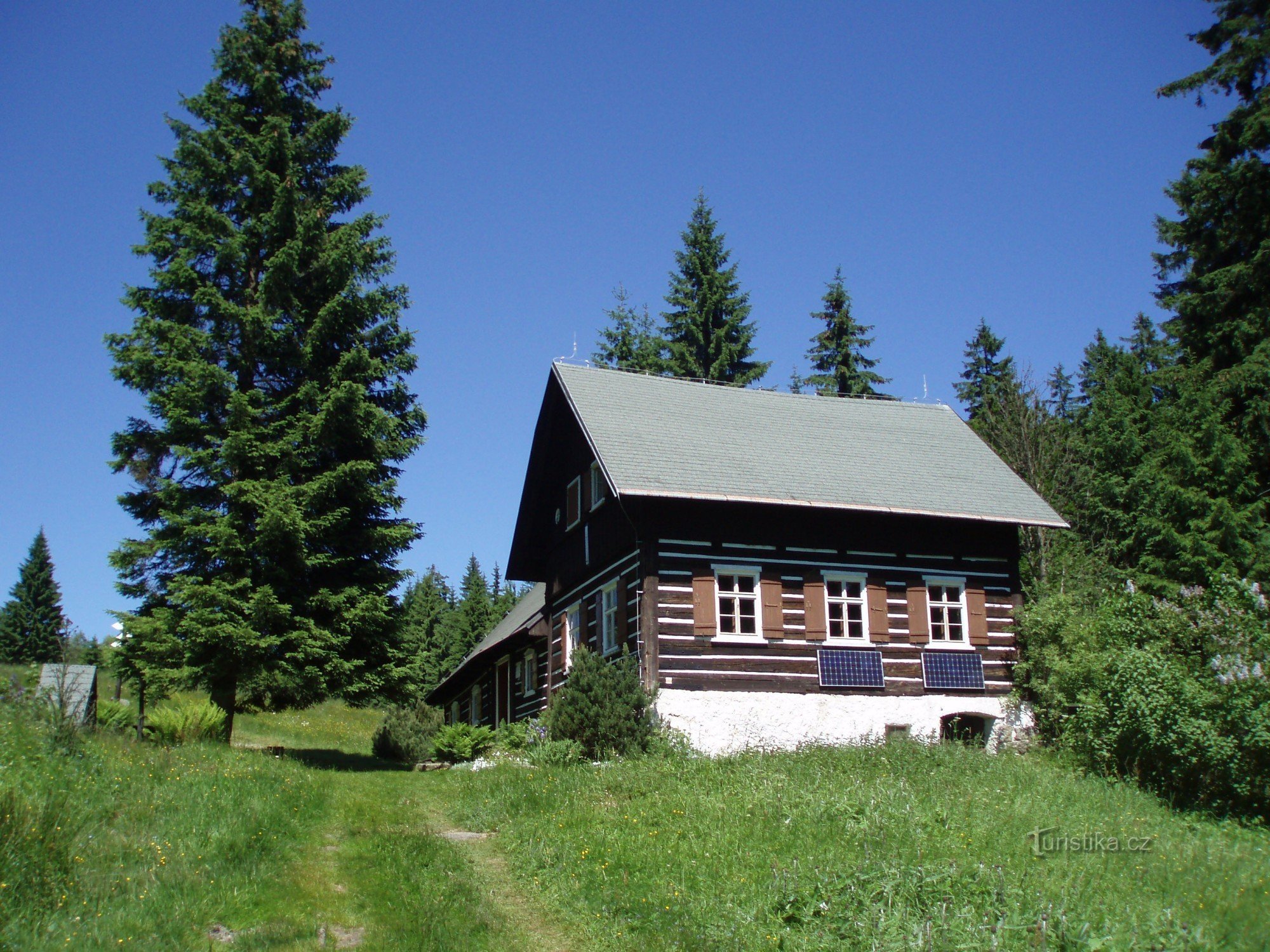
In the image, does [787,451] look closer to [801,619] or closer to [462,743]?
[801,619]

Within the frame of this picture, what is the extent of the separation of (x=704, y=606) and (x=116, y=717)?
10965 mm

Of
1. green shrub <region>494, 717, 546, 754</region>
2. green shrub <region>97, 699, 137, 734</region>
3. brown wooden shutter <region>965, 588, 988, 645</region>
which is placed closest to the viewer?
green shrub <region>97, 699, 137, 734</region>

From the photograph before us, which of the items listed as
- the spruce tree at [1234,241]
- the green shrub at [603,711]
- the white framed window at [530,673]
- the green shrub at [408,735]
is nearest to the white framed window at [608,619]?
the green shrub at [603,711]

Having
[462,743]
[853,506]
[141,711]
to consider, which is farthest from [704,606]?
[141,711]

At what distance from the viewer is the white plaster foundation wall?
789 inches

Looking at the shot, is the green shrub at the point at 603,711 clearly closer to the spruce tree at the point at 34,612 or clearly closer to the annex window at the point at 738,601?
the annex window at the point at 738,601

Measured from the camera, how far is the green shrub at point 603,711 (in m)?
18.4

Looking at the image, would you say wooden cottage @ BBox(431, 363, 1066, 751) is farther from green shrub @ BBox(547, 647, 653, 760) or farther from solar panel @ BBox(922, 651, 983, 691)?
green shrub @ BBox(547, 647, 653, 760)

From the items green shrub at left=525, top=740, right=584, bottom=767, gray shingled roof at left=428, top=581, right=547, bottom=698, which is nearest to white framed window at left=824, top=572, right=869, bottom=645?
green shrub at left=525, top=740, right=584, bottom=767

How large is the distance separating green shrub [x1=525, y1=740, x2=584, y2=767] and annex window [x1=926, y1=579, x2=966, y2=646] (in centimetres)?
895

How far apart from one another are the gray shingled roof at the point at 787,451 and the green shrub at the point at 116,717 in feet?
31.1

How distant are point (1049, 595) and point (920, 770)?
954 centimetres

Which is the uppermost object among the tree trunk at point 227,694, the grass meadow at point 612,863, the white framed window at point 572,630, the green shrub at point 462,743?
the white framed window at point 572,630

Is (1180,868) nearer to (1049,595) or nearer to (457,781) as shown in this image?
(457,781)
